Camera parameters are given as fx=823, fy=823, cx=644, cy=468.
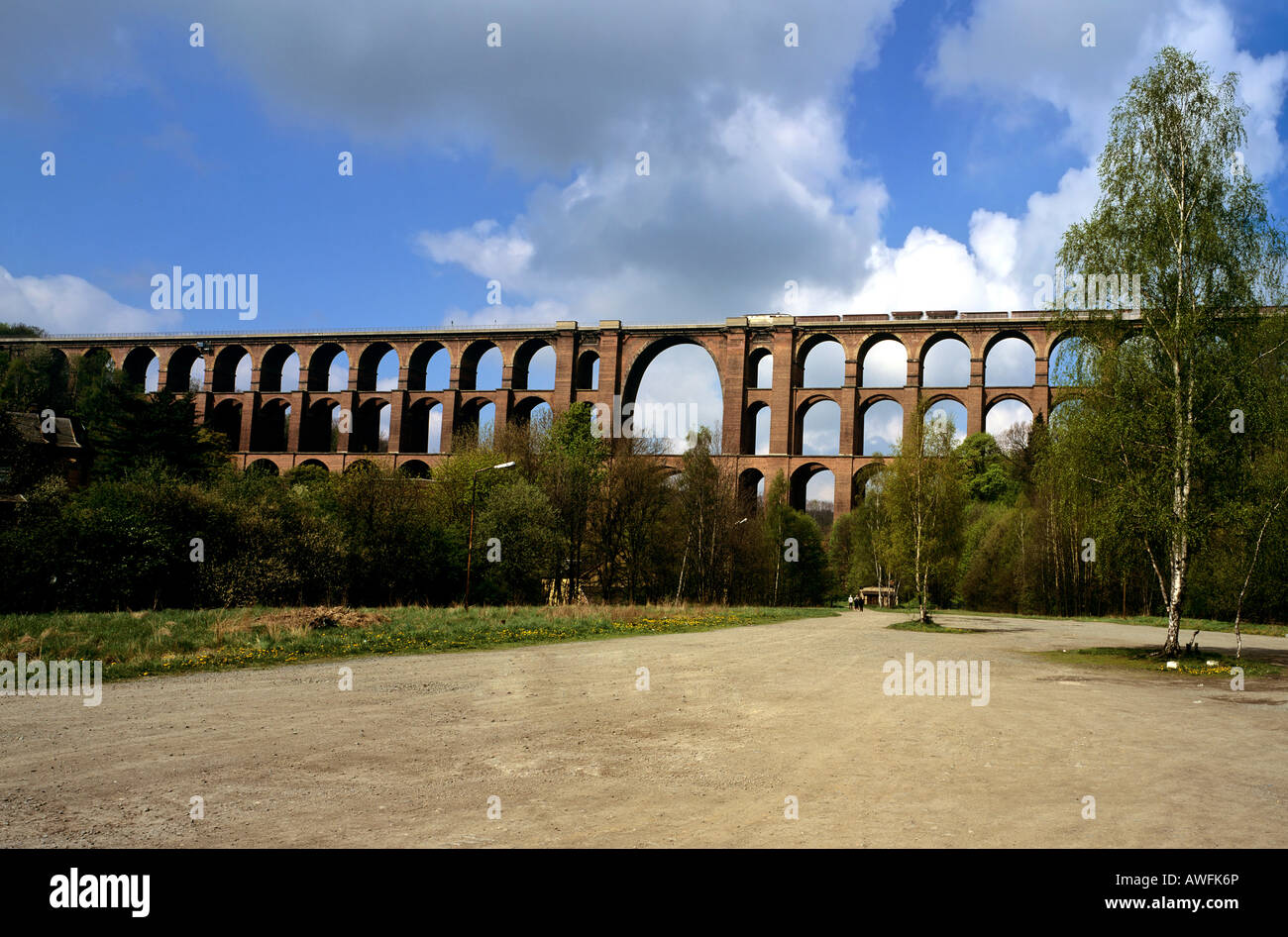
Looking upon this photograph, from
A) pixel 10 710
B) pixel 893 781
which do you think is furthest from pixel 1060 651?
pixel 10 710

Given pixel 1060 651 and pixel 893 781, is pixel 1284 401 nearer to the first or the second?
pixel 1060 651

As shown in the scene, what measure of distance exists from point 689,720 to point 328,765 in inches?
160

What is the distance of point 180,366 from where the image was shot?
7044 cm

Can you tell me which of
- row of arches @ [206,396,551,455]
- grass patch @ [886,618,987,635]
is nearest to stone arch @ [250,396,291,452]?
row of arches @ [206,396,551,455]

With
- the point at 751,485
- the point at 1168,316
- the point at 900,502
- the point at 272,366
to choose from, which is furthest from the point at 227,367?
the point at 1168,316

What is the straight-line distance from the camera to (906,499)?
31.2m

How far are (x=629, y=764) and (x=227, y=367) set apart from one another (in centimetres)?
7257

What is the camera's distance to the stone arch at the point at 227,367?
225 ft

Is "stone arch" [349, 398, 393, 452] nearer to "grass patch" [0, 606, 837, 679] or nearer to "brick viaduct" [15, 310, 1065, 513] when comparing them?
"brick viaduct" [15, 310, 1065, 513]

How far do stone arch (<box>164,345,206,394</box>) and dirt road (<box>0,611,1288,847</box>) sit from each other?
6680cm

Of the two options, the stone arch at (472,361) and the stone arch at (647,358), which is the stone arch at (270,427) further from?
the stone arch at (647,358)

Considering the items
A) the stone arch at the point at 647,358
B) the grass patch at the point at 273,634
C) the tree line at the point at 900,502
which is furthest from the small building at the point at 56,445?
the stone arch at the point at 647,358

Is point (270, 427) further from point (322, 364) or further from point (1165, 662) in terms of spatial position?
point (1165, 662)

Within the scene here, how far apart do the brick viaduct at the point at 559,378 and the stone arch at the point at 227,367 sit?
0.34 ft
